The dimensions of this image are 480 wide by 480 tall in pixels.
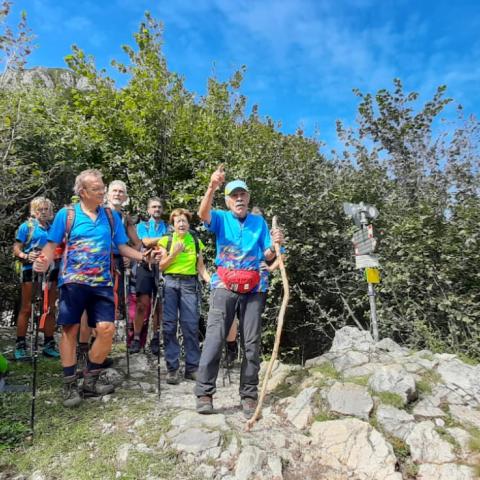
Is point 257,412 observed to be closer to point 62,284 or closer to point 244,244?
point 244,244

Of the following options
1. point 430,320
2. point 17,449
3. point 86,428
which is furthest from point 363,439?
point 430,320

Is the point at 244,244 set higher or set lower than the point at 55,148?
lower

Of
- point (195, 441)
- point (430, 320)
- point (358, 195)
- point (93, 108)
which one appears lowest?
point (195, 441)

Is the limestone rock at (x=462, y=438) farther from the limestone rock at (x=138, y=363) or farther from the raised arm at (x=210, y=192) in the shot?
the limestone rock at (x=138, y=363)

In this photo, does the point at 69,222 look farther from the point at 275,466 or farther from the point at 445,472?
the point at 445,472

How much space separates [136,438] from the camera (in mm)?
3492

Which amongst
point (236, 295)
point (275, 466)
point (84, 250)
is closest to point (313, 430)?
point (275, 466)

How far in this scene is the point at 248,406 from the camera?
3.91 m

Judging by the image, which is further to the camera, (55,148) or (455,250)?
(55,148)

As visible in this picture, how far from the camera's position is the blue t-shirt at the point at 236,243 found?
13.0ft

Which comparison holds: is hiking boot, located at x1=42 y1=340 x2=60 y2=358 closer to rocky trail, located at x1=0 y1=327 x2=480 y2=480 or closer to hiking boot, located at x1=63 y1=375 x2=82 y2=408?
rocky trail, located at x1=0 y1=327 x2=480 y2=480

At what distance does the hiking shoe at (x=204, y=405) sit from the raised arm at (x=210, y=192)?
5.64 feet

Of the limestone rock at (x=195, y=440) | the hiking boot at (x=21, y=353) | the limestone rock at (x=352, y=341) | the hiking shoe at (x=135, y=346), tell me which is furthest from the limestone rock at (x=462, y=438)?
the hiking boot at (x=21, y=353)

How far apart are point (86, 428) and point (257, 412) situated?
1592 millimetres
